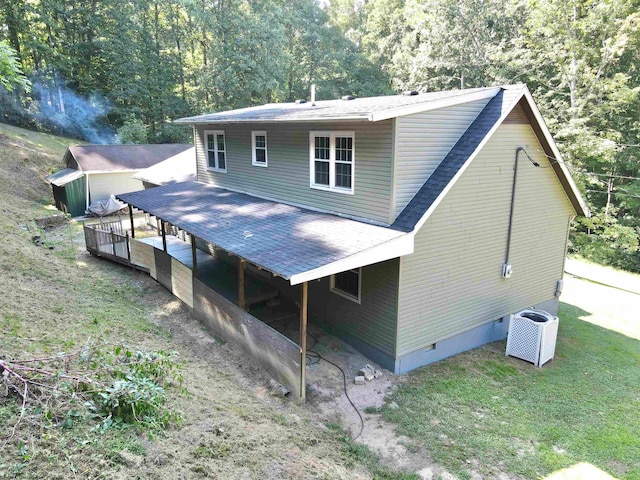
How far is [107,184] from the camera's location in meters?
23.6

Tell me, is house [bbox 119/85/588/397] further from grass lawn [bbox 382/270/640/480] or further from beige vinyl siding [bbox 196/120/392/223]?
grass lawn [bbox 382/270/640/480]

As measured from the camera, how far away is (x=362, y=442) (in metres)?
6.74

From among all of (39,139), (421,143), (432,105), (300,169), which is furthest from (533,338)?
(39,139)

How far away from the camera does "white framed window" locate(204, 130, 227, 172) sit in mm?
14125

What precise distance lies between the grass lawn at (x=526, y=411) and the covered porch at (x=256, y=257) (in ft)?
8.08

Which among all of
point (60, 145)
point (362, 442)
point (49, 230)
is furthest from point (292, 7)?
point (362, 442)

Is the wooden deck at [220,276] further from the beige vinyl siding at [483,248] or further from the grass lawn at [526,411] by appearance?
the grass lawn at [526,411]

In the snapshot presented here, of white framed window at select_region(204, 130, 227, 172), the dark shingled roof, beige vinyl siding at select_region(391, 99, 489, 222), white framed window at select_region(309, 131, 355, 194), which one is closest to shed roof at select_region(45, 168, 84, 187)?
white framed window at select_region(204, 130, 227, 172)

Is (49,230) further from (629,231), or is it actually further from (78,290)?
(629,231)

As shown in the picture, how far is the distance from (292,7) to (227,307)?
3873cm

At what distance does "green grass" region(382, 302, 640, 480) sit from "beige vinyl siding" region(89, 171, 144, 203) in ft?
69.8

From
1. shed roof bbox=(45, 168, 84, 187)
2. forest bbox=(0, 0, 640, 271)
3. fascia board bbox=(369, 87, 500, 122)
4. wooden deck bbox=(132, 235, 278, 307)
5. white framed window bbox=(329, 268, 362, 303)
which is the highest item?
forest bbox=(0, 0, 640, 271)

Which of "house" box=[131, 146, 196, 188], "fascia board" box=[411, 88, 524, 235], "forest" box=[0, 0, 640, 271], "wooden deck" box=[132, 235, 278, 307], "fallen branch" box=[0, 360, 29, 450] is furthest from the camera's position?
"forest" box=[0, 0, 640, 271]

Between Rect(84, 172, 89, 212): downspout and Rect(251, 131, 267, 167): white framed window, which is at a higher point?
Rect(251, 131, 267, 167): white framed window
